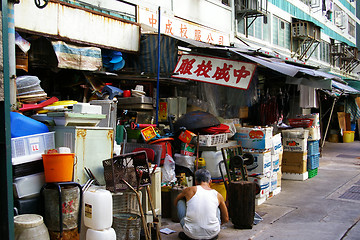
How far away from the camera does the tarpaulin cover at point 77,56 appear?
7.63 meters

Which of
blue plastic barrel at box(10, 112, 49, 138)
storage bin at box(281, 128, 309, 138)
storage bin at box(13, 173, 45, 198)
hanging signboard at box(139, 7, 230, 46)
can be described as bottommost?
storage bin at box(13, 173, 45, 198)

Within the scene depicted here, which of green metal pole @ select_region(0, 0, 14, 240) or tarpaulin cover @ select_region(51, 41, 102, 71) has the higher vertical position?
tarpaulin cover @ select_region(51, 41, 102, 71)

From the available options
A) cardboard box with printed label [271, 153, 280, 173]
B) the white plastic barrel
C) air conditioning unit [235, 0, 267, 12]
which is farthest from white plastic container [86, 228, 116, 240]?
air conditioning unit [235, 0, 267, 12]

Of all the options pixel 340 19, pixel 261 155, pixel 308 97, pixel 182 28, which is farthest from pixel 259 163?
pixel 340 19

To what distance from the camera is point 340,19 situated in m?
29.6

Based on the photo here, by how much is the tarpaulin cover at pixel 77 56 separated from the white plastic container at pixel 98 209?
3.95 meters

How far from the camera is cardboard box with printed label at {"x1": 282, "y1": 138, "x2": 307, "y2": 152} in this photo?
34.4ft

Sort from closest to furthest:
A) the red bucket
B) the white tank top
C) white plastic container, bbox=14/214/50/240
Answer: white plastic container, bbox=14/214/50/240 → the white tank top → the red bucket

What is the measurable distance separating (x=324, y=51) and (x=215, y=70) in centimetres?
2053

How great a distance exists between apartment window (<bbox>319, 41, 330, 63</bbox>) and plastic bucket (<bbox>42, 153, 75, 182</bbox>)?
79.8 feet

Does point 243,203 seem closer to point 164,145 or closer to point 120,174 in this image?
point 164,145

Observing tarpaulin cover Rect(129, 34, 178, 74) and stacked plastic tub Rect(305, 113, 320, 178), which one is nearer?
tarpaulin cover Rect(129, 34, 178, 74)

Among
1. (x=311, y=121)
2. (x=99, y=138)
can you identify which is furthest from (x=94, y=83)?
(x=311, y=121)

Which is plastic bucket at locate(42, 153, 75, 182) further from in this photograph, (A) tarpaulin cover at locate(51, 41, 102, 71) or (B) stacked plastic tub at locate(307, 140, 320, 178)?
(B) stacked plastic tub at locate(307, 140, 320, 178)
